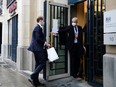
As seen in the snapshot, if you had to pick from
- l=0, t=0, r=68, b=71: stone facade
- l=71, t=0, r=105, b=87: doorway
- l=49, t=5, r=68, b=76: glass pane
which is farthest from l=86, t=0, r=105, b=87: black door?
l=0, t=0, r=68, b=71: stone facade

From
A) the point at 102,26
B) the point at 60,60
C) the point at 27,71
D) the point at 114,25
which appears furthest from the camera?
the point at 27,71

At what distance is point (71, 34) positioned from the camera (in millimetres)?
10039

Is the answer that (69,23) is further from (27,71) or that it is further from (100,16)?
(27,71)

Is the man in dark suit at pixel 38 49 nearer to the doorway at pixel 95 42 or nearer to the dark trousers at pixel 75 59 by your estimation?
the dark trousers at pixel 75 59

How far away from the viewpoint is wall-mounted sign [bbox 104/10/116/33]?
7.31m

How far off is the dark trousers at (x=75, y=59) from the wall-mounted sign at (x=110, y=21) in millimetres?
2525

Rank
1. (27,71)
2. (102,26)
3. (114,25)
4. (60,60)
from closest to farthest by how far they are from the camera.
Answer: (114,25) < (102,26) < (60,60) < (27,71)

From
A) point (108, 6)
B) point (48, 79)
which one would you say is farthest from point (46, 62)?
point (108, 6)

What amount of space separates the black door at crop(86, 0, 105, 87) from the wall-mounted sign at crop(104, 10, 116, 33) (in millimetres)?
786

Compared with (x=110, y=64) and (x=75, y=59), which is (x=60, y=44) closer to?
(x=75, y=59)

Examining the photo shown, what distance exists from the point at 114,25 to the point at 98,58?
1659 millimetres

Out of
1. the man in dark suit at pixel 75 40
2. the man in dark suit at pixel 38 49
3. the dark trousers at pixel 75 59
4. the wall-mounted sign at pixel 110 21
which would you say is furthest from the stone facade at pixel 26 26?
the wall-mounted sign at pixel 110 21

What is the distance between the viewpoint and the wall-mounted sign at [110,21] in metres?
7.31

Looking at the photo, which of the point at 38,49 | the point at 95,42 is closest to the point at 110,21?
the point at 95,42
